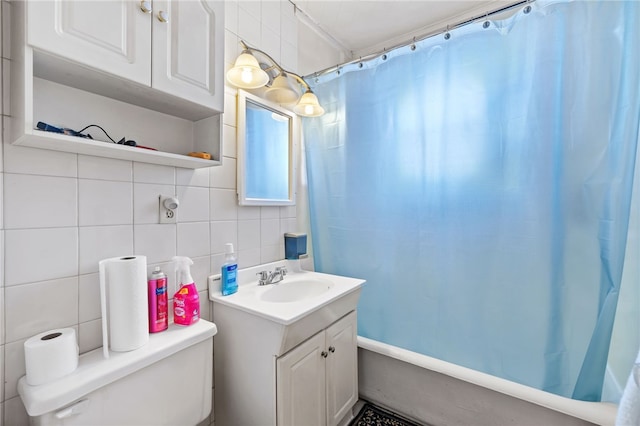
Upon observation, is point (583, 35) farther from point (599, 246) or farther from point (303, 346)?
point (303, 346)

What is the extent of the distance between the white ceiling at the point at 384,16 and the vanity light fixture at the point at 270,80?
0.53 meters

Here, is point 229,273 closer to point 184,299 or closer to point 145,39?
point 184,299

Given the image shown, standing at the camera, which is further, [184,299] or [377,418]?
[377,418]

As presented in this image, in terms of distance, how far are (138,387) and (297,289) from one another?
78 centimetres

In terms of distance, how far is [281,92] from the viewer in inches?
58.2

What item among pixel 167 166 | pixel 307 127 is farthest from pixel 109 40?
pixel 307 127

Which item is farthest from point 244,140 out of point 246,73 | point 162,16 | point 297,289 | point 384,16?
point 384,16

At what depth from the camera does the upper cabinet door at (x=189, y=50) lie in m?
0.83

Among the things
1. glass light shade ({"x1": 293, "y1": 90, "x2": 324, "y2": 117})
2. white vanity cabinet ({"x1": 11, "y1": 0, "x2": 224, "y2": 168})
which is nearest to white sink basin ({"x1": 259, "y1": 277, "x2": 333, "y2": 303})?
white vanity cabinet ({"x1": 11, "y1": 0, "x2": 224, "y2": 168})

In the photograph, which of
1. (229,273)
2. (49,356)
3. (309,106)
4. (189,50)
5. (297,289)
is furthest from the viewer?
(309,106)

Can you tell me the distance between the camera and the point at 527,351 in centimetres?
120

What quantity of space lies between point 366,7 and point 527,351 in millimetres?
2065

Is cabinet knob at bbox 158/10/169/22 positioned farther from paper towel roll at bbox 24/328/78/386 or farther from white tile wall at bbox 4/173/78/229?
paper towel roll at bbox 24/328/78/386

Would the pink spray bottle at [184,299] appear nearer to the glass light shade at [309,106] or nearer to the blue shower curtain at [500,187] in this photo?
the blue shower curtain at [500,187]
